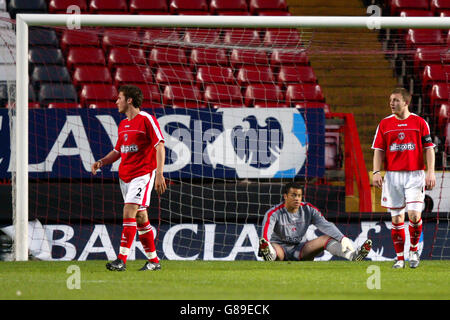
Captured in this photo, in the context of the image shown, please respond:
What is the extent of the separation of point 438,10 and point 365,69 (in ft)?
6.19

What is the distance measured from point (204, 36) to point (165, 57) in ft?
2.48

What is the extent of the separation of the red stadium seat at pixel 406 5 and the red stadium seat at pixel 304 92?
294cm

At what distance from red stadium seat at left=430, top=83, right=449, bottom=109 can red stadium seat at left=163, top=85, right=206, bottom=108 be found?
322 cm

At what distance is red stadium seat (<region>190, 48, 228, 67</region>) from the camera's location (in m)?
11.5

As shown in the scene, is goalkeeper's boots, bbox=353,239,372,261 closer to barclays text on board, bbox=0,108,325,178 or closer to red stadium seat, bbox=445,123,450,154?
barclays text on board, bbox=0,108,325,178

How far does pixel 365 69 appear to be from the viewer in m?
13.4

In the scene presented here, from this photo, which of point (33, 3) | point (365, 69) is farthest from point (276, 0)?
point (33, 3)

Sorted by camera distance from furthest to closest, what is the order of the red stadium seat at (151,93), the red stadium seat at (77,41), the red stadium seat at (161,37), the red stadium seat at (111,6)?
the red stadium seat at (111,6) → the red stadium seat at (77,41) → the red stadium seat at (151,93) → the red stadium seat at (161,37)

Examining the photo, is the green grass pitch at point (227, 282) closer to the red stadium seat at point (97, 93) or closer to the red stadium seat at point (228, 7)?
the red stadium seat at point (97, 93)

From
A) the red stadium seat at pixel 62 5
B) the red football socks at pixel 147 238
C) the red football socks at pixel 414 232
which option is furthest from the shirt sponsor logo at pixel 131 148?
the red stadium seat at pixel 62 5

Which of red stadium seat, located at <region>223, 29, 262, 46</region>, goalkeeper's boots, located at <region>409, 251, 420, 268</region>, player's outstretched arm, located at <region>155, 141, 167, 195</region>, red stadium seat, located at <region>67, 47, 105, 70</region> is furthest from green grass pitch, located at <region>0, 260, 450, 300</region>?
red stadium seat, located at <region>67, 47, 105, 70</region>

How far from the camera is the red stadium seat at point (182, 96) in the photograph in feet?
35.8

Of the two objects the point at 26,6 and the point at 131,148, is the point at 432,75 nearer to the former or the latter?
the point at 131,148
